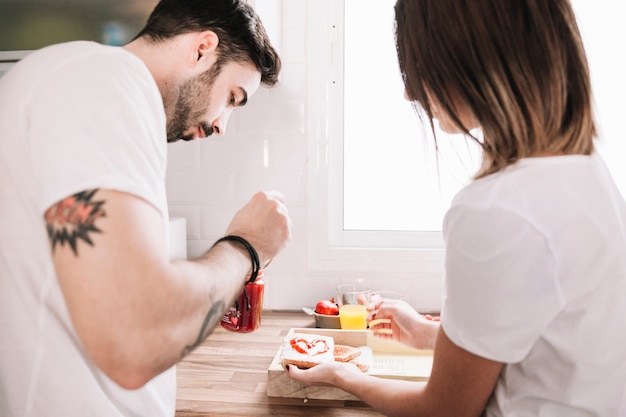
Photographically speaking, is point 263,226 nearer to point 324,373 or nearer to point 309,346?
point 324,373

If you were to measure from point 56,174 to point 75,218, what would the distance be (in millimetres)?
53

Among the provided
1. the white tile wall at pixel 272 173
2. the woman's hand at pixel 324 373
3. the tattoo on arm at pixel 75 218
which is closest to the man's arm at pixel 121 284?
the tattoo on arm at pixel 75 218

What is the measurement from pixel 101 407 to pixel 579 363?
2.04 feet

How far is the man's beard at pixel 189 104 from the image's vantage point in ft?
3.59

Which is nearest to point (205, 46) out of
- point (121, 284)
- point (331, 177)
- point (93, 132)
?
point (93, 132)

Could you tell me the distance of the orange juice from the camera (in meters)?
1.53

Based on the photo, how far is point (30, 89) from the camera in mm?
662

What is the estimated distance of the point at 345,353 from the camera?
133 cm

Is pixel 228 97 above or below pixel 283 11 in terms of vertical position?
below

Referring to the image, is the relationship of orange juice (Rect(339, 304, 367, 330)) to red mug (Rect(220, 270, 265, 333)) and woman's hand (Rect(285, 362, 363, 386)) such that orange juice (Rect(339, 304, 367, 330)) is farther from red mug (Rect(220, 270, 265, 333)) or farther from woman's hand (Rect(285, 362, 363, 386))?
woman's hand (Rect(285, 362, 363, 386))

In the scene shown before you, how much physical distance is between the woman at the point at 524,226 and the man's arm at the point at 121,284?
0.35 metres

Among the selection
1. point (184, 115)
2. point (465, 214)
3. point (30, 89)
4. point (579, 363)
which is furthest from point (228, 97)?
point (579, 363)

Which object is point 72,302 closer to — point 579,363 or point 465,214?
point 465,214

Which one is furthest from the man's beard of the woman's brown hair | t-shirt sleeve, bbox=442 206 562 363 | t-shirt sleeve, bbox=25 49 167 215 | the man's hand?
t-shirt sleeve, bbox=442 206 562 363
